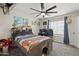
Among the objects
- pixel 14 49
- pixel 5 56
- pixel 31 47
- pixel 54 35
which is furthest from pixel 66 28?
pixel 5 56

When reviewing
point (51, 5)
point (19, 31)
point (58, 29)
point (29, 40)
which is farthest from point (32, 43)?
point (51, 5)

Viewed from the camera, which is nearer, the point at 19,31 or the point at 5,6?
the point at 5,6

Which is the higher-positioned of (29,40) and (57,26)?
(57,26)

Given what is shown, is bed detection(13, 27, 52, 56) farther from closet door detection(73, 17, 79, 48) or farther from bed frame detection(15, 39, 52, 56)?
closet door detection(73, 17, 79, 48)

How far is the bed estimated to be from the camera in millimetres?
1481

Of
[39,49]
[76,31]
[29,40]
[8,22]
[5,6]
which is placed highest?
[5,6]

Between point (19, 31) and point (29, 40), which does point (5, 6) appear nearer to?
point (19, 31)

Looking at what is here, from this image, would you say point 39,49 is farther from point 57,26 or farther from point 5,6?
point 5,6

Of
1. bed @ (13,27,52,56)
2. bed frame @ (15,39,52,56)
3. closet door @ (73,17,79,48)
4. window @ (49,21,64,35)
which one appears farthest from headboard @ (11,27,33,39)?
closet door @ (73,17,79,48)

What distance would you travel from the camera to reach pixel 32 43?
4.89 feet

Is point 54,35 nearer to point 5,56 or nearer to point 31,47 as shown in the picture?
point 31,47

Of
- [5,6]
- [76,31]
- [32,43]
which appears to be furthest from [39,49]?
[5,6]

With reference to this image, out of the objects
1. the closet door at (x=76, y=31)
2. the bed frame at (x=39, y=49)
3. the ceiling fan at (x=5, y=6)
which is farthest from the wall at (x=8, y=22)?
the closet door at (x=76, y=31)

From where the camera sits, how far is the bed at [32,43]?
58.3 inches
